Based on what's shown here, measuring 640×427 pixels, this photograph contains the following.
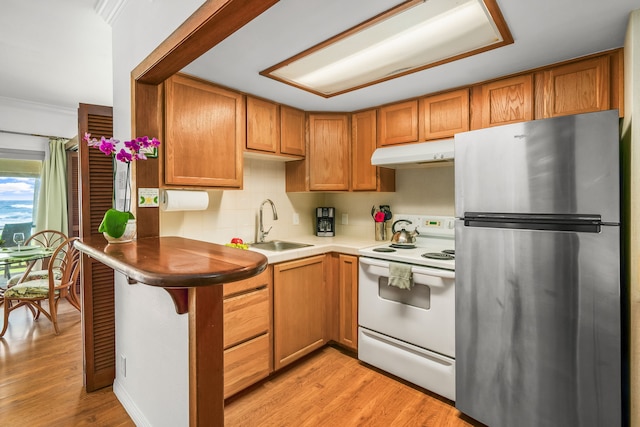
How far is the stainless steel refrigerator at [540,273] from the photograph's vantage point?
1.45 meters

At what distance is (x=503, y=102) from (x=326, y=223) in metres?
1.86

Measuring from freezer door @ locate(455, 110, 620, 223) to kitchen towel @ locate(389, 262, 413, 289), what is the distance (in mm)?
536

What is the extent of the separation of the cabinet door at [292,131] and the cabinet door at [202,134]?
0.41 m

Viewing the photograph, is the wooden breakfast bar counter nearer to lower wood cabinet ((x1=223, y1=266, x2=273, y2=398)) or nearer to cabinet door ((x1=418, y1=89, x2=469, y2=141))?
lower wood cabinet ((x1=223, y1=266, x2=273, y2=398))

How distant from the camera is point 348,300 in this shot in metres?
2.64

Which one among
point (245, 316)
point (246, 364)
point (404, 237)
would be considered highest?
point (404, 237)

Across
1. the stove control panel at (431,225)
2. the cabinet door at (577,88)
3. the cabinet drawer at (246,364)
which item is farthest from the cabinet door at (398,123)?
the cabinet drawer at (246,364)

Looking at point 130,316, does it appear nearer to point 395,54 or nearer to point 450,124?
point 395,54

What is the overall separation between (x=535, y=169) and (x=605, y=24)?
0.75 metres

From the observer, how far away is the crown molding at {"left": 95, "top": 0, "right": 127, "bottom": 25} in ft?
5.91

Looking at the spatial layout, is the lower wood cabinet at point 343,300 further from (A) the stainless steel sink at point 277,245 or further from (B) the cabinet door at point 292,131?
(B) the cabinet door at point 292,131

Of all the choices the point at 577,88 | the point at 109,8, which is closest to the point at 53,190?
the point at 109,8

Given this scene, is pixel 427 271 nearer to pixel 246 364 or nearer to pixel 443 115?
pixel 443 115

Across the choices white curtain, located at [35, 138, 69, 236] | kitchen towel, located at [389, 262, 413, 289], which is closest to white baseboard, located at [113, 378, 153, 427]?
kitchen towel, located at [389, 262, 413, 289]
